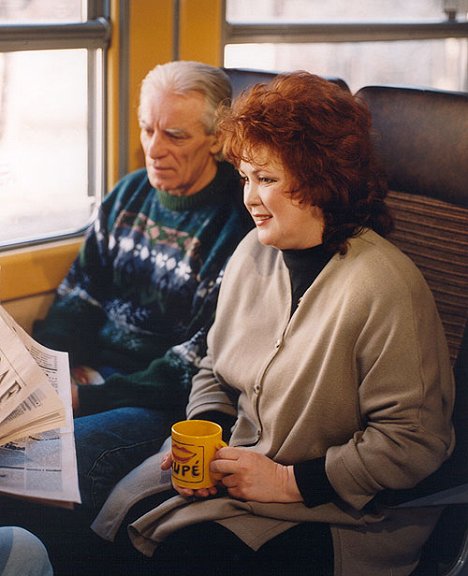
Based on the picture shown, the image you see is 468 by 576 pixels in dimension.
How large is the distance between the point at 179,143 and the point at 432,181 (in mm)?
704

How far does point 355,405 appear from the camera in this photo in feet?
5.41

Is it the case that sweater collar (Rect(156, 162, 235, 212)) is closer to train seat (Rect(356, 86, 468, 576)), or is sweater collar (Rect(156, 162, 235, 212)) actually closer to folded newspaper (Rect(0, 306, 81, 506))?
train seat (Rect(356, 86, 468, 576))

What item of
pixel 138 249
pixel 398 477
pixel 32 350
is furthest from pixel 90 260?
pixel 398 477

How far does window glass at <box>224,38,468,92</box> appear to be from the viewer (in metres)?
2.93

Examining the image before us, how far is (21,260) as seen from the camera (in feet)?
8.35

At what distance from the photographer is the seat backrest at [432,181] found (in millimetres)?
1882

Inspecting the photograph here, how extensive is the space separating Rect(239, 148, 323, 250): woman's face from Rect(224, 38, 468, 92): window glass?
1.26 m

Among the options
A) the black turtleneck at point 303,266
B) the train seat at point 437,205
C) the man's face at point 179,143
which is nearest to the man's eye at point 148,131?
the man's face at point 179,143

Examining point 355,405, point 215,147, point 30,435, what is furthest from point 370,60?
point 30,435

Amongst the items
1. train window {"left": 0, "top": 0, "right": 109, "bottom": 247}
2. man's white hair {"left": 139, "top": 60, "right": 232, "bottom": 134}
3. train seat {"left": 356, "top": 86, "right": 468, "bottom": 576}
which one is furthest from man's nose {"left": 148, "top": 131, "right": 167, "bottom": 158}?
train seat {"left": 356, "top": 86, "right": 468, "bottom": 576}

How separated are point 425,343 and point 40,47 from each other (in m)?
1.44

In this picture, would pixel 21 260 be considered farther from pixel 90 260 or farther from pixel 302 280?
pixel 302 280

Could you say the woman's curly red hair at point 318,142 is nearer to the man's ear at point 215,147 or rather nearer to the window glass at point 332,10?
the man's ear at point 215,147

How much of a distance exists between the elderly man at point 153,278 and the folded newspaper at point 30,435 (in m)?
0.57
